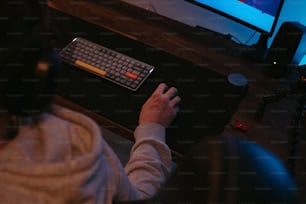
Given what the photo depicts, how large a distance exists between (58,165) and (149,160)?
1.20ft

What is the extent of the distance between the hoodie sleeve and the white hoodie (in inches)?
8.5

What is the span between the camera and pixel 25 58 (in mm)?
511

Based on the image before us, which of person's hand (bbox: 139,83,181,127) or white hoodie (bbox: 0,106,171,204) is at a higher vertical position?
white hoodie (bbox: 0,106,171,204)

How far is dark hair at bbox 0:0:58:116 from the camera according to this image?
48cm

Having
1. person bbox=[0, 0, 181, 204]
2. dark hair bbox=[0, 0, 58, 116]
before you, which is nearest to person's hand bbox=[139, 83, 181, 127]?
person bbox=[0, 0, 181, 204]

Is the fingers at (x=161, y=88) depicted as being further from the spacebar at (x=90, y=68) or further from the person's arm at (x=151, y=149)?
the spacebar at (x=90, y=68)

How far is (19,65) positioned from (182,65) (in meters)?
0.70

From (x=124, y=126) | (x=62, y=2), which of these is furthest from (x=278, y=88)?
(x=62, y=2)

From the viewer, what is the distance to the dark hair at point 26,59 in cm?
48

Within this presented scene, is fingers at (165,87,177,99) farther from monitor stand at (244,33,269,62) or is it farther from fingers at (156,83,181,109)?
monitor stand at (244,33,269,62)

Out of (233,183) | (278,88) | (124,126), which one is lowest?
(124,126)

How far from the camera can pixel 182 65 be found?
1.17 m

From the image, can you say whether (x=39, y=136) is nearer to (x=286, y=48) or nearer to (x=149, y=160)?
(x=149, y=160)

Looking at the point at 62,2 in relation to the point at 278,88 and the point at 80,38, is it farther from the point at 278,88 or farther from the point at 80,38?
the point at 278,88
